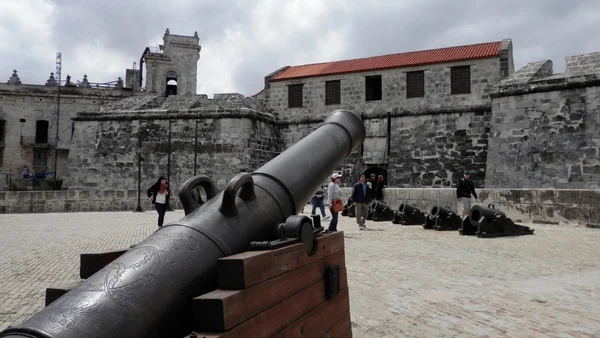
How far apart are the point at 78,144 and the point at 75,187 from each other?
6.61ft

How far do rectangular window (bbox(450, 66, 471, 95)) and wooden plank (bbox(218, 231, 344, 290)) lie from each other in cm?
1750

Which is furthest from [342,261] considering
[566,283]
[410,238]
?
[410,238]

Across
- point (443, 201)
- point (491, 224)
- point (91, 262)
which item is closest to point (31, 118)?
point (443, 201)

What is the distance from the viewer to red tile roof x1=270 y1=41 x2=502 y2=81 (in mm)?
18359

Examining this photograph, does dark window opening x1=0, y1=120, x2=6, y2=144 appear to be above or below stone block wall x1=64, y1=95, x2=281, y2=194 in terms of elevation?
above

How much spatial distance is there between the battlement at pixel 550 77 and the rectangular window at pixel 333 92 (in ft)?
22.6

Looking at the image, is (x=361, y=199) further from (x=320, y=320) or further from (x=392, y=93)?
(x=392, y=93)

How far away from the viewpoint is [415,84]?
19203mm

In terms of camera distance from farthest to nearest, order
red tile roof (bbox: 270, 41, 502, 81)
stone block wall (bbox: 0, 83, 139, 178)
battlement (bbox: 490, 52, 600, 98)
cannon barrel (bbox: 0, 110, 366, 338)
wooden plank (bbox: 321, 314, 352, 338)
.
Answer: stone block wall (bbox: 0, 83, 139, 178)
red tile roof (bbox: 270, 41, 502, 81)
battlement (bbox: 490, 52, 600, 98)
wooden plank (bbox: 321, 314, 352, 338)
cannon barrel (bbox: 0, 110, 366, 338)

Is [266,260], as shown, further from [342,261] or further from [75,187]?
[75,187]

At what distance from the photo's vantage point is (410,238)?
8508mm

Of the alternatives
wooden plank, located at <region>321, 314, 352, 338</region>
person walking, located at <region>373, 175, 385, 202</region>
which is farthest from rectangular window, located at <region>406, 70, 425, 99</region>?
wooden plank, located at <region>321, 314, 352, 338</region>

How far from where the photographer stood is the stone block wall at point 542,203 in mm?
9898

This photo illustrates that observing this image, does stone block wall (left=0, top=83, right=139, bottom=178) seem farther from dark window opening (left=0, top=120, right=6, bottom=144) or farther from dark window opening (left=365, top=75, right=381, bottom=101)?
dark window opening (left=365, top=75, right=381, bottom=101)
